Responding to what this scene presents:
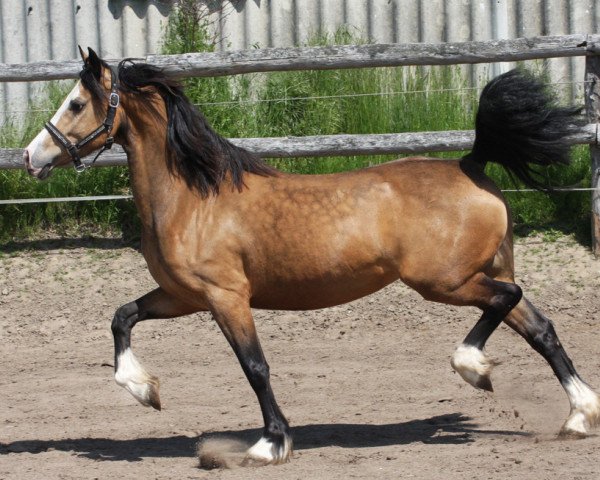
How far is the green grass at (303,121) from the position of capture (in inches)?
343

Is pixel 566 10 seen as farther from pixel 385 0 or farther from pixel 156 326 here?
pixel 156 326

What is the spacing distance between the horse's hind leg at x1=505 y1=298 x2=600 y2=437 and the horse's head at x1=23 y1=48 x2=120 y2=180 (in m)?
2.23

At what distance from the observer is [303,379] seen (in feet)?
22.2

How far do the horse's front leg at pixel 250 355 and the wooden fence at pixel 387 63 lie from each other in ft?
10.6

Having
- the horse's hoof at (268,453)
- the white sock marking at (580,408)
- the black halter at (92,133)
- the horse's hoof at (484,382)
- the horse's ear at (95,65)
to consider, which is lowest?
the horse's hoof at (268,453)

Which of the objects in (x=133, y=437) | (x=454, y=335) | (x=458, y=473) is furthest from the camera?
(x=454, y=335)

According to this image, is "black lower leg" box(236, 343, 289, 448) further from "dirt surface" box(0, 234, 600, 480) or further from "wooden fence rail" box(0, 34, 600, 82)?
"wooden fence rail" box(0, 34, 600, 82)

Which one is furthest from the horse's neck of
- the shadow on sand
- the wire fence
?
the wire fence

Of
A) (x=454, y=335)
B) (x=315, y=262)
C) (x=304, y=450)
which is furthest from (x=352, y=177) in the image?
(x=454, y=335)

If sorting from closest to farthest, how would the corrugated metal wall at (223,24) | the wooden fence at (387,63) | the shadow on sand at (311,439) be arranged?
the shadow on sand at (311,439) → the wooden fence at (387,63) → the corrugated metal wall at (223,24)

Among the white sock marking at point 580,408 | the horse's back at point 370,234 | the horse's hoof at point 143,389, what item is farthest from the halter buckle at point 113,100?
the white sock marking at point 580,408

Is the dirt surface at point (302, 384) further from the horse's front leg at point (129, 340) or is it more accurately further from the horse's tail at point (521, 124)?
the horse's tail at point (521, 124)

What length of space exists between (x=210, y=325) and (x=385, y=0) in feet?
12.4

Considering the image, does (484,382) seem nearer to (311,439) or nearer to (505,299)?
(505,299)
